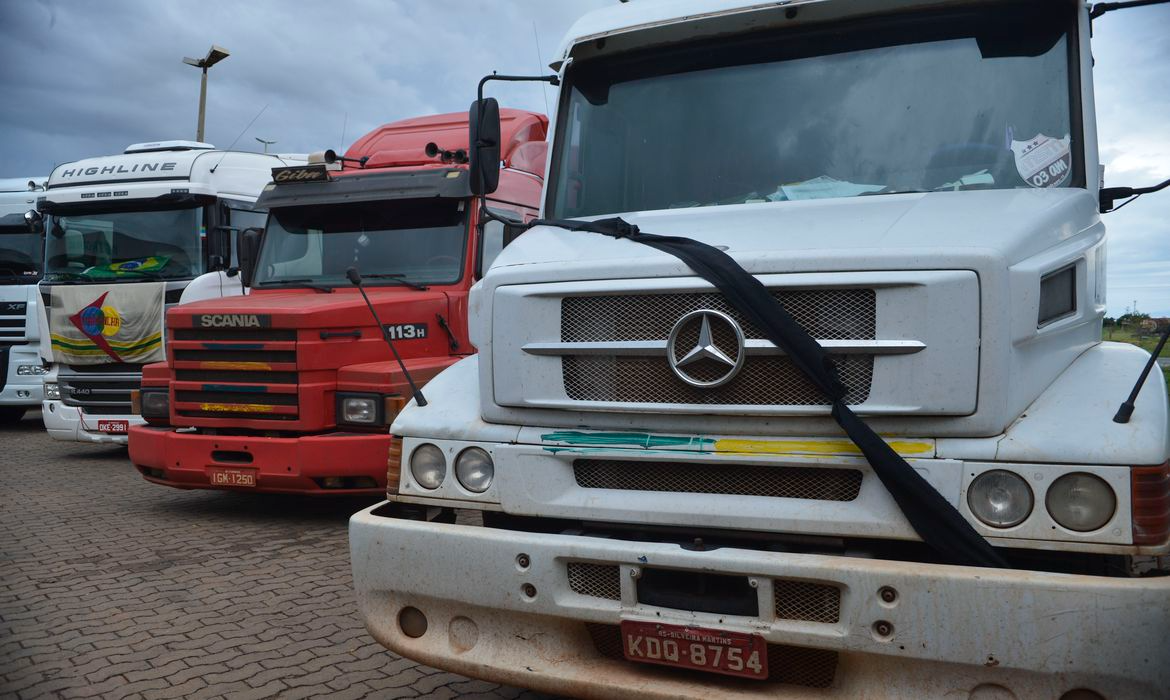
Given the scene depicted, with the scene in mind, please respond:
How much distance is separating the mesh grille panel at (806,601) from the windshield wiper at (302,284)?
19.2 ft

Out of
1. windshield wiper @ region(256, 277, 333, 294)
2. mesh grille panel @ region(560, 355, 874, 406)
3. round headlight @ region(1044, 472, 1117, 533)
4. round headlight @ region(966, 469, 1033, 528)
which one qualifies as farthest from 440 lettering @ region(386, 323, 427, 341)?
round headlight @ region(1044, 472, 1117, 533)

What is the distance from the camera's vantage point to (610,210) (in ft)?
14.7

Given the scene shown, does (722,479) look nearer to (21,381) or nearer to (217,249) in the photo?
(217,249)

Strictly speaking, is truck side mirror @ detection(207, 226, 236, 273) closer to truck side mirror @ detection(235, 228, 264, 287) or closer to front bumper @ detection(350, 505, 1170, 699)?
truck side mirror @ detection(235, 228, 264, 287)

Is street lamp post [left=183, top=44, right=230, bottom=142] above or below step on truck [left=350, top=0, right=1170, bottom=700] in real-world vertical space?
above

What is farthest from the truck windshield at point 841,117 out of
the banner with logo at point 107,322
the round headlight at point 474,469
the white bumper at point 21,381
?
the white bumper at point 21,381

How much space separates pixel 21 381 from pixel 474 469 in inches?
486

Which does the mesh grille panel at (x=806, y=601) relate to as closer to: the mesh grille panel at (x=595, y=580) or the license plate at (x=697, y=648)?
the license plate at (x=697, y=648)

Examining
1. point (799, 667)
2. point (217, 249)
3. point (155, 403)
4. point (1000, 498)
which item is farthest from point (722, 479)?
point (217, 249)

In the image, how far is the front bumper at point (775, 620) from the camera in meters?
2.62

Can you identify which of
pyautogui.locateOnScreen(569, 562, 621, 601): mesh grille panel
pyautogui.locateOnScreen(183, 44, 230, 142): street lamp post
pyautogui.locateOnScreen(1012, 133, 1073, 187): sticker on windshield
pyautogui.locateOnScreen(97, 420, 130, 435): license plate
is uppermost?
pyautogui.locateOnScreen(183, 44, 230, 142): street lamp post

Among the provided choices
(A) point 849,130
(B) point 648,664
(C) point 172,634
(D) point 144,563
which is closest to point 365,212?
(D) point 144,563

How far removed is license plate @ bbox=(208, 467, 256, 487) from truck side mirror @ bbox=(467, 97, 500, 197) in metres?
3.36

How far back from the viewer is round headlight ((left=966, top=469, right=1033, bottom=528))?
280 cm
